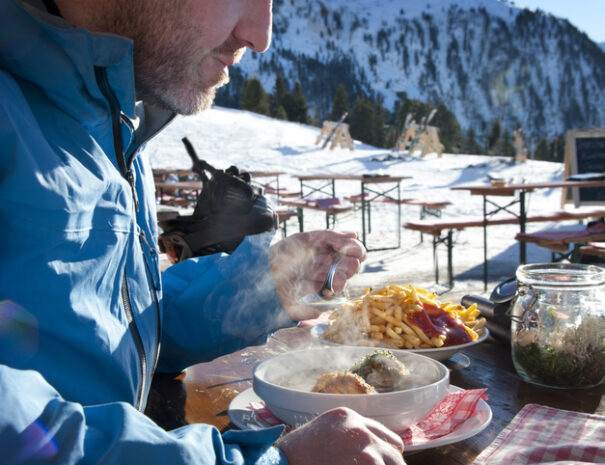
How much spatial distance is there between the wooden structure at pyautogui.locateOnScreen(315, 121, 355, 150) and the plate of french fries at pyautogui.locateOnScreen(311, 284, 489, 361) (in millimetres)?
24854

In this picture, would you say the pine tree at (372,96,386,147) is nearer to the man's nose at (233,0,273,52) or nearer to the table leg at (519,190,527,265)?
the table leg at (519,190,527,265)

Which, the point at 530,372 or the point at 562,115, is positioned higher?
the point at 562,115

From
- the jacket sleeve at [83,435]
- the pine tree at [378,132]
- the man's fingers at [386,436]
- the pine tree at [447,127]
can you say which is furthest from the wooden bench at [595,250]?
the pine tree at [447,127]

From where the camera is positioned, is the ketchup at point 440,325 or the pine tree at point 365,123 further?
the pine tree at point 365,123

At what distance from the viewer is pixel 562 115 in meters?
92.7

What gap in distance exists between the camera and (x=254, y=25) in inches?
48.2

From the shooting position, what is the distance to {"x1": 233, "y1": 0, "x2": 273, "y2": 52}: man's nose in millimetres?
1205

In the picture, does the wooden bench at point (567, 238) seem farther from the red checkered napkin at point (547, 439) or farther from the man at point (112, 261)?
the red checkered napkin at point (547, 439)

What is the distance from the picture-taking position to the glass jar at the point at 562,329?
1042mm

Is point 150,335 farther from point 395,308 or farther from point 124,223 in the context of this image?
point 395,308

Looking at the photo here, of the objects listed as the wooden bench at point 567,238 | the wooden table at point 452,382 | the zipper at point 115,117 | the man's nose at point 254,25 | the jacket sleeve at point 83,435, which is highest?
the man's nose at point 254,25

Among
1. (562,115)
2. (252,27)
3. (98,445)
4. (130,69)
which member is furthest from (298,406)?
(562,115)

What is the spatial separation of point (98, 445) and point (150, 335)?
49cm

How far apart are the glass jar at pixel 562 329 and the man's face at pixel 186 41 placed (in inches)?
30.9
